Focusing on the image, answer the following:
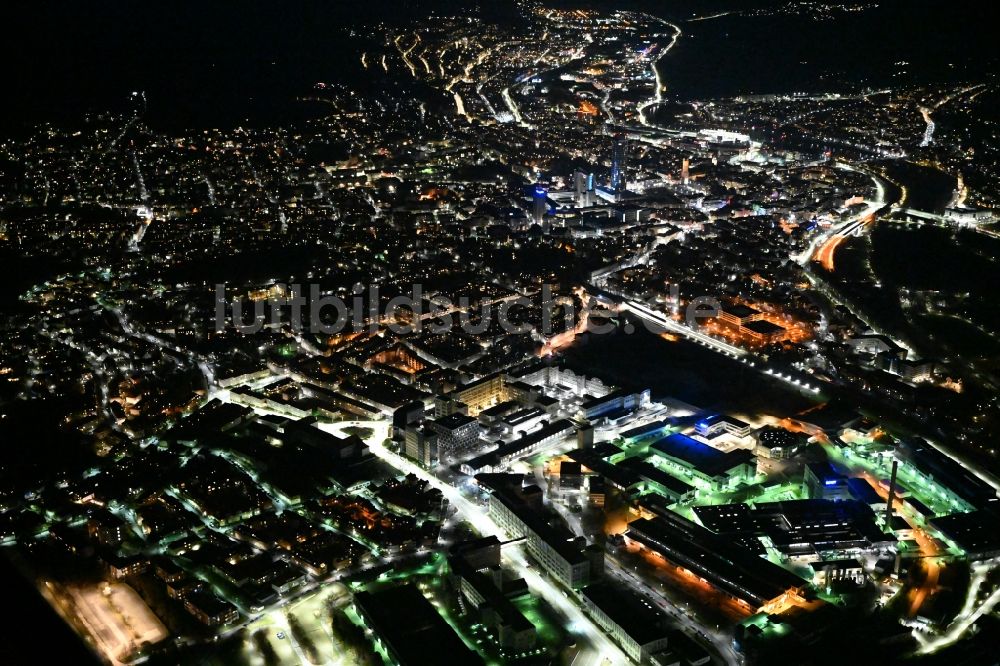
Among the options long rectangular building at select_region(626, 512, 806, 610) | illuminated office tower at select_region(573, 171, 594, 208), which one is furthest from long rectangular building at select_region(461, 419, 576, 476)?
illuminated office tower at select_region(573, 171, 594, 208)

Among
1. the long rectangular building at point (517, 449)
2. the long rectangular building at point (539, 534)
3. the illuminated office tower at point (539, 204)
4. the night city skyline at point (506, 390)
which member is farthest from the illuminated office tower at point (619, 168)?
the long rectangular building at point (539, 534)

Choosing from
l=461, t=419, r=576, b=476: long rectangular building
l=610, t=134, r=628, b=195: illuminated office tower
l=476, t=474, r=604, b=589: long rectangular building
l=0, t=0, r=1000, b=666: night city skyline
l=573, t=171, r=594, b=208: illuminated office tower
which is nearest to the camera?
l=0, t=0, r=1000, b=666: night city skyline

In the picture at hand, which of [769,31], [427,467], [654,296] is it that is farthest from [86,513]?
[769,31]

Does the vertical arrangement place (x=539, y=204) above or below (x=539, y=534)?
below

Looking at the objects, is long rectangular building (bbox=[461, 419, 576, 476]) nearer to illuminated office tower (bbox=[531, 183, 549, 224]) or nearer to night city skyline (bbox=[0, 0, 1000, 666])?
night city skyline (bbox=[0, 0, 1000, 666])

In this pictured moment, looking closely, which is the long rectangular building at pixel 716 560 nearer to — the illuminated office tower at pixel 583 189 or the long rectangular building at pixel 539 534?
the long rectangular building at pixel 539 534

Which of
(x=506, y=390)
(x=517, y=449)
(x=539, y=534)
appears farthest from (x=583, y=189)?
(x=539, y=534)

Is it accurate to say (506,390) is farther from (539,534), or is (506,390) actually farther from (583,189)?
(583,189)

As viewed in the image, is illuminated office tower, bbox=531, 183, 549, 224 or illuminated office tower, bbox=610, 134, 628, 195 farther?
illuminated office tower, bbox=610, 134, 628, 195

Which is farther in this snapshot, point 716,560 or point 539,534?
point 539,534

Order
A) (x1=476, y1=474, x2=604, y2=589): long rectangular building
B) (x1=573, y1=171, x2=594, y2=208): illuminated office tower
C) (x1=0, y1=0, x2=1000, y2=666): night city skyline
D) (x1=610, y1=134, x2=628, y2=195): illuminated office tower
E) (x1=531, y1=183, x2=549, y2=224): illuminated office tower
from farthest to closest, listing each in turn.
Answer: (x1=610, y1=134, x2=628, y2=195): illuminated office tower, (x1=573, y1=171, x2=594, y2=208): illuminated office tower, (x1=531, y1=183, x2=549, y2=224): illuminated office tower, (x1=476, y1=474, x2=604, y2=589): long rectangular building, (x1=0, y1=0, x2=1000, y2=666): night city skyline
